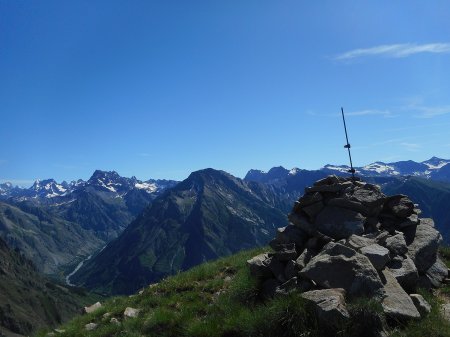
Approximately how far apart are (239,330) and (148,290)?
33.0ft

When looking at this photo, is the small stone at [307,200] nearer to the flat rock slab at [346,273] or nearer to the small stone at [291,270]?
the small stone at [291,270]

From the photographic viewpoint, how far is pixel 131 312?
1927cm

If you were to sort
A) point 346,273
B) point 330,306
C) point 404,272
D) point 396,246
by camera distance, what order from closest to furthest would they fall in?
1. point 330,306
2. point 346,273
3. point 404,272
4. point 396,246

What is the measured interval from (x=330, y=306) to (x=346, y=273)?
211 centimetres

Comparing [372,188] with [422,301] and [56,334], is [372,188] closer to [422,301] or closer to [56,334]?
[422,301]

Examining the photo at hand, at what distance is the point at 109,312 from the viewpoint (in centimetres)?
2075

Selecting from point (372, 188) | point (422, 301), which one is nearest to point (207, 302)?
point (422, 301)

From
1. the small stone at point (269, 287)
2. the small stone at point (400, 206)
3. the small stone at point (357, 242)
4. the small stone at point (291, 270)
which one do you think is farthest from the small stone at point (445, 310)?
the small stone at point (400, 206)

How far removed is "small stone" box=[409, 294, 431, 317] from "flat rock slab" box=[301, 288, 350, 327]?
2.69 metres

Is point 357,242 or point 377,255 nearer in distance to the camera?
point 377,255

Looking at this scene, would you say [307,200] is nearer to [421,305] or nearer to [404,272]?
[404,272]

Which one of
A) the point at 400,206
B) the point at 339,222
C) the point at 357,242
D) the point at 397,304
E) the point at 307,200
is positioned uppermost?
the point at 307,200

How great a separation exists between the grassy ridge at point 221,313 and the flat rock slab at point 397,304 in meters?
0.32

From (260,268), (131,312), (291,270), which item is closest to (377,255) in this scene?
(291,270)
